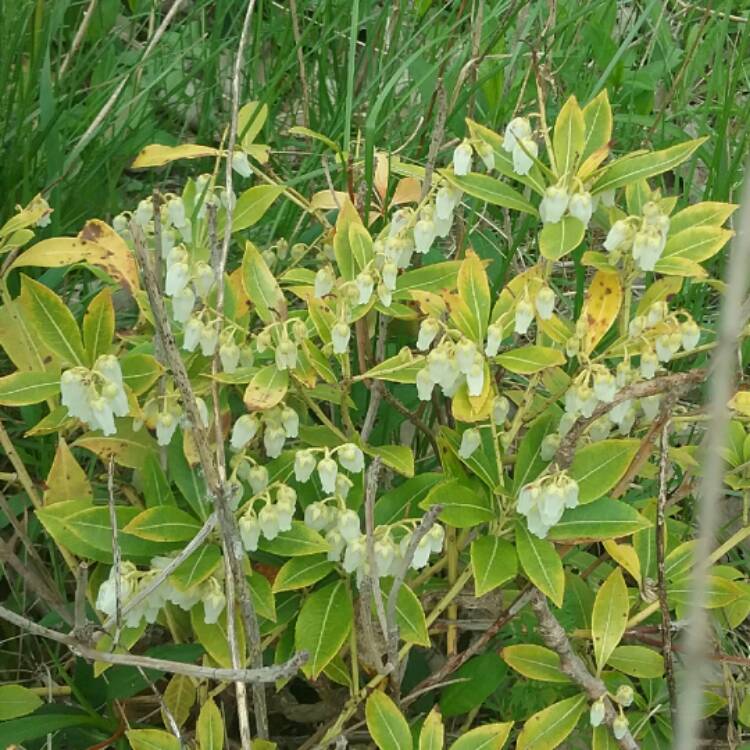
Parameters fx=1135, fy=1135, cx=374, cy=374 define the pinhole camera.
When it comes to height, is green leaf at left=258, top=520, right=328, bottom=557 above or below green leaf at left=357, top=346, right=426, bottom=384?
below

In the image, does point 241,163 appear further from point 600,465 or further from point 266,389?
point 600,465

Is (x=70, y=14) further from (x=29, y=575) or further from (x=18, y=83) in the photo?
(x=29, y=575)

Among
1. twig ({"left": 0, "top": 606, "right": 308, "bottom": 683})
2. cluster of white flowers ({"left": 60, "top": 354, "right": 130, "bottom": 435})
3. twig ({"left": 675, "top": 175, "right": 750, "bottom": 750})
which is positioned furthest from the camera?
cluster of white flowers ({"left": 60, "top": 354, "right": 130, "bottom": 435})

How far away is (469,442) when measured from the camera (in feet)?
4.57

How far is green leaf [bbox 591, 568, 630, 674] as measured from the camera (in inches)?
55.1

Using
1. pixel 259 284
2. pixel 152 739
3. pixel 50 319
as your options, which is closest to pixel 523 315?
pixel 259 284

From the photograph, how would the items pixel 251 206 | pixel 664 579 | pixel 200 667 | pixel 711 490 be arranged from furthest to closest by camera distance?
pixel 251 206 < pixel 664 579 < pixel 200 667 < pixel 711 490

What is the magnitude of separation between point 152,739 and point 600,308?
75 cm

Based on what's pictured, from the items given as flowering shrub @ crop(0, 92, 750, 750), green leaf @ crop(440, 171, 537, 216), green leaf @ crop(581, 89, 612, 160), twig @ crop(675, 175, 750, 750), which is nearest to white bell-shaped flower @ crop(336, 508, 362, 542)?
flowering shrub @ crop(0, 92, 750, 750)

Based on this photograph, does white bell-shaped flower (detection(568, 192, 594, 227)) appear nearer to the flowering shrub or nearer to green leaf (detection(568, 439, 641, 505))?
the flowering shrub

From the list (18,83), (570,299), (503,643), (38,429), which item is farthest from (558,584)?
(18,83)

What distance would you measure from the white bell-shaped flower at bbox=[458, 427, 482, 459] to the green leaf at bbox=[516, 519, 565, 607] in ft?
0.37

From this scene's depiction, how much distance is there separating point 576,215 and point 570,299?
945 mm

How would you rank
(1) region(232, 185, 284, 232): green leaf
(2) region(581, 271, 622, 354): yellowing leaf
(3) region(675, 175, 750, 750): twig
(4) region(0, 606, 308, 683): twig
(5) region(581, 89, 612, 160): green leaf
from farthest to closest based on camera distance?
(1) region(232, 185, 284, 232): green leaf, (5) region(581, 89, 612, 160): green leaf, (2) region(581, 271, 622, 354): yellowing leaf, (4) region(0, 606, 308, 683): twig, (3) region(675, 175, 750, 750): twig
